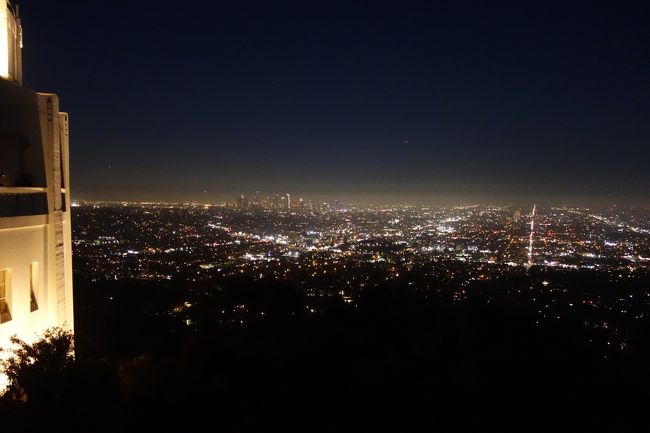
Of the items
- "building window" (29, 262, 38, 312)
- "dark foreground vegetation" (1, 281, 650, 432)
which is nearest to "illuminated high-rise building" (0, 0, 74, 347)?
"building window" (29, 262, 38, 312)

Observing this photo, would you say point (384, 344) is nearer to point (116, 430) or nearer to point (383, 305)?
point (383, 305)

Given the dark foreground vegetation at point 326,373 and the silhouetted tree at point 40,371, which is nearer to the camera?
the silhouetted tree at point 40,371

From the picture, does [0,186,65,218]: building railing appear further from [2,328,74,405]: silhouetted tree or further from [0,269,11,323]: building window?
[2,328,74,405]: silhouetted tree

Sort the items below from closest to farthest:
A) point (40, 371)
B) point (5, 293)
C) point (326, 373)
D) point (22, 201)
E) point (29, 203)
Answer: point (40, 371) < point (5, 293) < point (22, 201) < point (29, 203) < point (326, 373)

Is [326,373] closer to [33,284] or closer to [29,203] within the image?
[33,284]

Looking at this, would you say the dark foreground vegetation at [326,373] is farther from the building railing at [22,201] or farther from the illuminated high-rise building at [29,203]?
the building railing at [22,201]

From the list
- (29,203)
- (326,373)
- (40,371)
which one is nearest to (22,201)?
(29,203)

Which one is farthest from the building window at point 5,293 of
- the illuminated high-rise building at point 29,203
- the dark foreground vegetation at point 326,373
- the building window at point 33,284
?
the dark foreground vegetation at point 326,373
